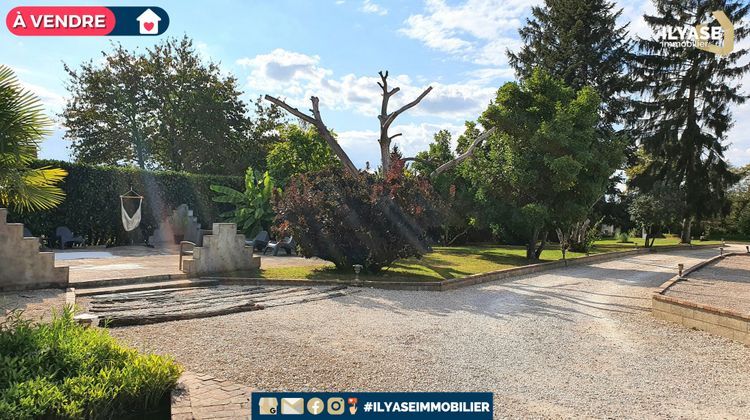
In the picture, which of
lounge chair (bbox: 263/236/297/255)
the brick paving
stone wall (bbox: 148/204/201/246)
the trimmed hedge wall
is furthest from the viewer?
stone wall (bbox: 148/204/201/246)

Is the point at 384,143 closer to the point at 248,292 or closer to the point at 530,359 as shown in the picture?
the point at 248,292

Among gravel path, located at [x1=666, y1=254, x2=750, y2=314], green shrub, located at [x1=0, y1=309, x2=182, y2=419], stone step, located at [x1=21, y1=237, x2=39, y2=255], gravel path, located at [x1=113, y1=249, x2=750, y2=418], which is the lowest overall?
gravel path, located at [x1=113, y1=249, x2=750, y2=418]

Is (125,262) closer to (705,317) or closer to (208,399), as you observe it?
(208,399)

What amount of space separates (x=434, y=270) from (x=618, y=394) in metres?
9.54

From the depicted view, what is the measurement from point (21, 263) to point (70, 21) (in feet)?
15.4

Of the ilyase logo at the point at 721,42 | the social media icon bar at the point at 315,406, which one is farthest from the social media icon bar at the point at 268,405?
the ilyase logo at the point at 721,42

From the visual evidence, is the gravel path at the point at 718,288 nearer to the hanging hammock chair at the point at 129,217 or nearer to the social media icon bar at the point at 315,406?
the social media icon bar at the point at 315,406

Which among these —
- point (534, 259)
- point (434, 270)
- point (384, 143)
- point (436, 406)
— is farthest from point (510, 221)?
point (436, 406)

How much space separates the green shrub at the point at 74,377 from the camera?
321 cm

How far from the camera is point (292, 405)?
4.03m

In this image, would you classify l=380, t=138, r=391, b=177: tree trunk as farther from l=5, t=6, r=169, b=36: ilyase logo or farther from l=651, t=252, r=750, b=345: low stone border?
l=651, t=252, r=750, b=345: low stone border

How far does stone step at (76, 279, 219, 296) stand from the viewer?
9.39 metres

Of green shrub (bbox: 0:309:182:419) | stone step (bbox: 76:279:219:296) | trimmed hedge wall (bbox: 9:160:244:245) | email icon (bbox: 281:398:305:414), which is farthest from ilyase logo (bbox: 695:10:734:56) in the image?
green shrub (bbox: 0:309:182:419)

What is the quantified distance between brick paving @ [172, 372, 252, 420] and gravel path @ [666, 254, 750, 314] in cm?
808
